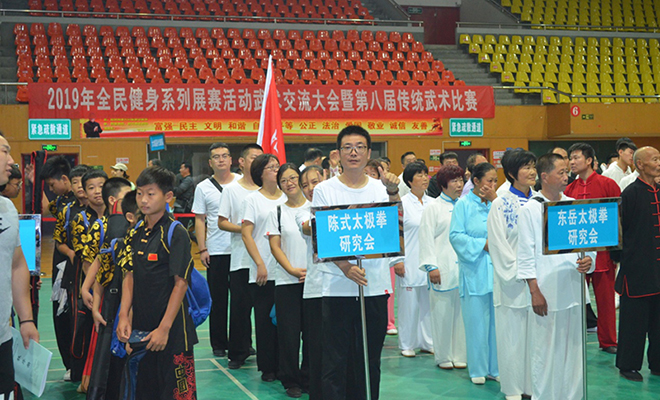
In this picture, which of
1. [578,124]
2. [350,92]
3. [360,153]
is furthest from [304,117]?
[360,153]

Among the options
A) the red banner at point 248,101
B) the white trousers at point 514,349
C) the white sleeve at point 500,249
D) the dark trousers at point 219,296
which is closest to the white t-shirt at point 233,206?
the dark trousers at point 219,296

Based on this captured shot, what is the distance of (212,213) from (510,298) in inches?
111

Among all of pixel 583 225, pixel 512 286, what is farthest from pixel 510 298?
pixel 583 225

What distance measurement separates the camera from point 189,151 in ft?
49.8

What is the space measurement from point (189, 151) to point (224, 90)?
1.69 m

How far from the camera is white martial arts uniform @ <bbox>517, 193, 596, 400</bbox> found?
412 cm

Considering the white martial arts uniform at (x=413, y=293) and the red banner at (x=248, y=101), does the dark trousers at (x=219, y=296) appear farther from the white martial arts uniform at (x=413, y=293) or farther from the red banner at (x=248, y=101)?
the red banner at (x=248, y=101)

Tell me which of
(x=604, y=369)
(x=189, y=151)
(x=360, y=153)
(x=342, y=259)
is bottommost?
(x=604, y=369)

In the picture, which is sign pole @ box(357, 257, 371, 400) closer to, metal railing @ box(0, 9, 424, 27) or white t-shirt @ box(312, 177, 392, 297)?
white t-shirt @ box(312, 177, 392, 297)

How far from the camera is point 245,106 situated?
1466 centimetres

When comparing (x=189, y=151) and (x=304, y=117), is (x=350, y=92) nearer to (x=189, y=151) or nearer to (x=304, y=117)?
(x=304, y=117)

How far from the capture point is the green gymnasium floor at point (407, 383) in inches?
189

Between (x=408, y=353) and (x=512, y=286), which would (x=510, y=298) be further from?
(x=408, y=353)

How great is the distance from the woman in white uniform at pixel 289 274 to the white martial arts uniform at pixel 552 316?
1534mm
